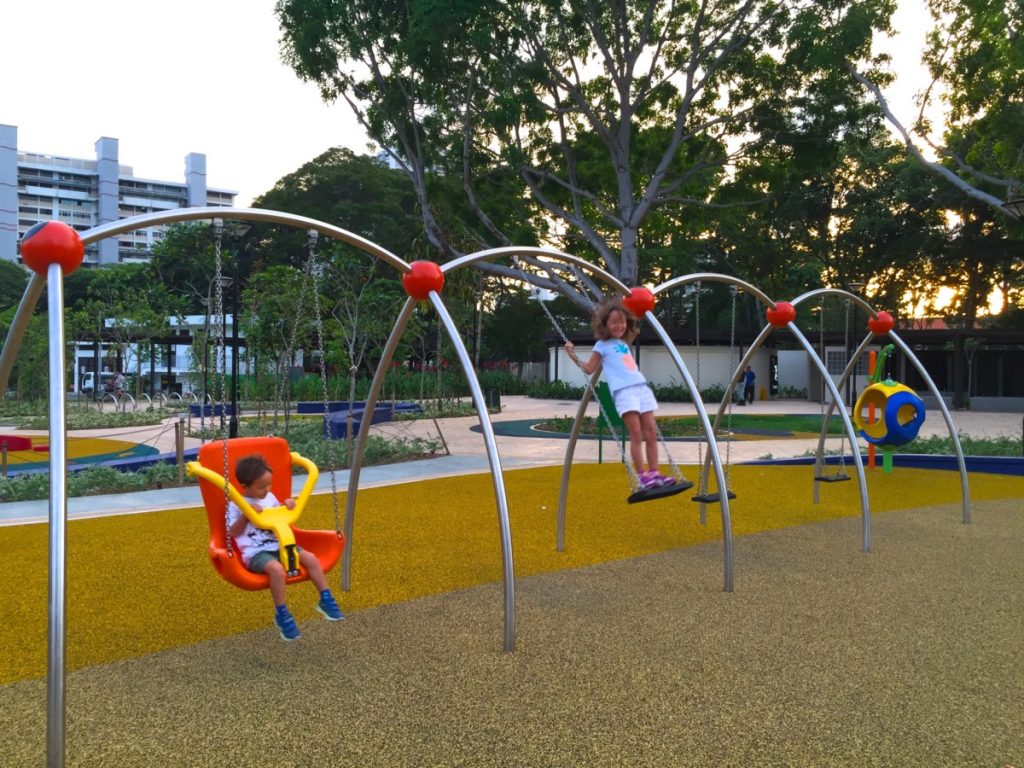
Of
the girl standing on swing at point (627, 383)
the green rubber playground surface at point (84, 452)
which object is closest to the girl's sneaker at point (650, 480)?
the girl standing on swing at point (627, 383)

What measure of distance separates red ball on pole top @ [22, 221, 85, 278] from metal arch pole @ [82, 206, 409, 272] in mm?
69

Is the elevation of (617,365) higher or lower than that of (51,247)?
lower

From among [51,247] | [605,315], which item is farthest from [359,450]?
[51,247]

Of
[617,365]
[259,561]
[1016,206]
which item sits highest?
[1016,206]

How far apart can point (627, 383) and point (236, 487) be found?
2647mm

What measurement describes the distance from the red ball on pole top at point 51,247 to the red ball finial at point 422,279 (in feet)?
6.17

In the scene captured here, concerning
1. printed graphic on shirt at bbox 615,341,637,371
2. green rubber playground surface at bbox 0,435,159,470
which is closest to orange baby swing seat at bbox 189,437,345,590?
printed graphic on shirt at bbox 615,341,637,371

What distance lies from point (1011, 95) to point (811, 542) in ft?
44.6

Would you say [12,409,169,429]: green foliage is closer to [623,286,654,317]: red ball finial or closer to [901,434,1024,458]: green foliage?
[623,286,654,317]: red ball finial

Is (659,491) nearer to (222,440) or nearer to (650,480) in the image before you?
(650,480)

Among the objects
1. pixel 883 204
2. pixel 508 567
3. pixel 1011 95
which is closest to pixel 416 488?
pixel 508 567

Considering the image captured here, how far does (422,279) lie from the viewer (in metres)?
4.75

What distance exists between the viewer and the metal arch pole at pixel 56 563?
259 centimetres

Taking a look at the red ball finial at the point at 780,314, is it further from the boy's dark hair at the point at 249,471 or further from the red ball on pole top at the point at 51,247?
the red ball on pole top at the point at 51,247
